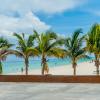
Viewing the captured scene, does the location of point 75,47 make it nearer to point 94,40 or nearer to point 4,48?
point 94,40

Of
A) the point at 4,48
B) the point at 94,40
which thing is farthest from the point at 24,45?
the point at 94,40

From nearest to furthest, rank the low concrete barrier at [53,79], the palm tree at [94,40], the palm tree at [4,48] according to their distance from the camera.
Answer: the low concrete barrier at [53,79]
the palm tree at [94,40]
the palm tree at [4,48]

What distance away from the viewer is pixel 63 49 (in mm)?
24266

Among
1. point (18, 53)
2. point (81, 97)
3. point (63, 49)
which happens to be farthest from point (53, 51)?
point (81, 97)

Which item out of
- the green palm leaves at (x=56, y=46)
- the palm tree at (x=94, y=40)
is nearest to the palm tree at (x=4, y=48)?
the green palm leaves at (x=56, y=46)

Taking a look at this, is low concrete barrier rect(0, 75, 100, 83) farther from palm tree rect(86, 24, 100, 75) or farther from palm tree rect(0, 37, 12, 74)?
palm tree rect(86, 24, 100, 75)

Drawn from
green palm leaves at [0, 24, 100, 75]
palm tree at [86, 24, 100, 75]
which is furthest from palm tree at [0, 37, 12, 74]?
palm tree at [86, 24, 100, 75]

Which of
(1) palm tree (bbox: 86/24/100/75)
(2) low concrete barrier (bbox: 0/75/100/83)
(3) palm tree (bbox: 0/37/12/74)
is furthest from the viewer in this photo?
(3) palm tree (bbox: 0/37/12/74)

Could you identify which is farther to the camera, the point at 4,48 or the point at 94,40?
the point at 4,48

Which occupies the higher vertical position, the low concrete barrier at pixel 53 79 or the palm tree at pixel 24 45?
the palm tree at pixel 24 45

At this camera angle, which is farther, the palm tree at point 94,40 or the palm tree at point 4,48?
the palm tree at point 4,48

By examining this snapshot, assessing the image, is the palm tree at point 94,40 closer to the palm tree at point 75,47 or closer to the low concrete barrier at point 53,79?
the palm tree at point 75,47

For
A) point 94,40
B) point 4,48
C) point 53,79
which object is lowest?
point 53,79

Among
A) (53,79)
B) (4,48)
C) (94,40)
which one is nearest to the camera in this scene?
(53,79)
